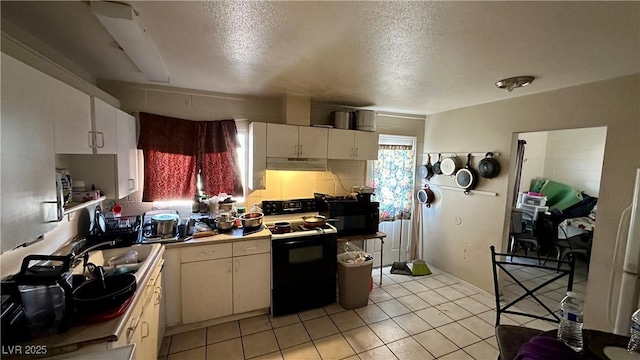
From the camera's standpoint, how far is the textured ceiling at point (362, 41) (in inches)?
48.9

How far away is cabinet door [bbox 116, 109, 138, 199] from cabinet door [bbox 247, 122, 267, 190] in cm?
111

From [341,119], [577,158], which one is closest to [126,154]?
[341,119]

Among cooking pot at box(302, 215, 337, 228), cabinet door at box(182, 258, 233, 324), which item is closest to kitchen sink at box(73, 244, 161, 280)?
cabinet door at box(182, 258, 233, 324)

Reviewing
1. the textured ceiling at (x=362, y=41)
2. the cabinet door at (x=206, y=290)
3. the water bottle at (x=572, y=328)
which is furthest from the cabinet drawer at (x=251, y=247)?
the water bottle at (x=572, y=328)

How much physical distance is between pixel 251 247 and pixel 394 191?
242 centimetres

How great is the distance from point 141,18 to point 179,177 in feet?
5.93

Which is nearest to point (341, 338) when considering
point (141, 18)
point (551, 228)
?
point (141, 18)

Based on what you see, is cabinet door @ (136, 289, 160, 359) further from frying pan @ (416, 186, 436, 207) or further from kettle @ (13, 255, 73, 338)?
frying pan @ (416, 186, 436, 207)

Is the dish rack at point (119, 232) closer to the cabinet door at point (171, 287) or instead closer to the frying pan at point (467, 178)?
the cabinet door at point (171, 287)

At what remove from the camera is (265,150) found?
286cm

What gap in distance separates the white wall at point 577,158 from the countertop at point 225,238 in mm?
5115

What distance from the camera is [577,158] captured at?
4.28m

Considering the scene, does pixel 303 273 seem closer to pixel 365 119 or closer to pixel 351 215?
pixel 351 215

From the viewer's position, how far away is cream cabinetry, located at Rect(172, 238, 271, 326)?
7.66ft
